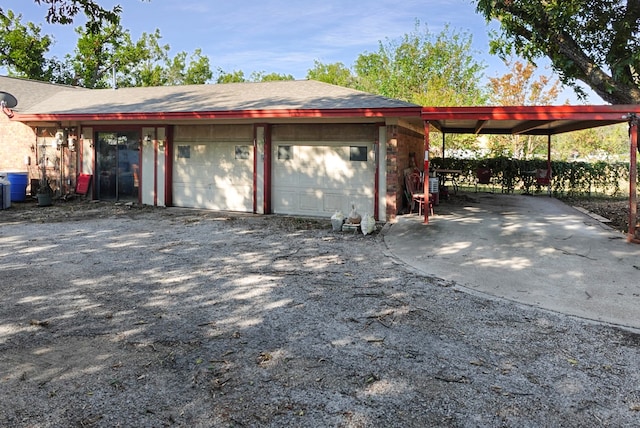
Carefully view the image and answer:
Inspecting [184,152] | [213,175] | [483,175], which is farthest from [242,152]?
[483,175]

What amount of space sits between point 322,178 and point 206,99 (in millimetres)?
4248

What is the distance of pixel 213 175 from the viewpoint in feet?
39.5

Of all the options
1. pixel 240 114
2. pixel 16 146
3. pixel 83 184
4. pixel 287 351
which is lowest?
pixel 287 351

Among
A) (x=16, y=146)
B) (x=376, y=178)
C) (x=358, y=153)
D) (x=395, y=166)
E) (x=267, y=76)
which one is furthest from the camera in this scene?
(x=267, y=76)

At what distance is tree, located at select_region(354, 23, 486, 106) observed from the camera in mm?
29156

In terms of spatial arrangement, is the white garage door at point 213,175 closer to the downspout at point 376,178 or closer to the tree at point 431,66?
the downspout at point 376,178

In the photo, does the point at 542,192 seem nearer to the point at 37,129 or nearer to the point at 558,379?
the point at 558,379

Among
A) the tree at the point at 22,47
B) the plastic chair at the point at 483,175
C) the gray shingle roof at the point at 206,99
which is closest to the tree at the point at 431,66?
the plastic chair at the point at 483,175

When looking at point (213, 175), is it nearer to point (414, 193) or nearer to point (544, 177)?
→ point (414, 193)

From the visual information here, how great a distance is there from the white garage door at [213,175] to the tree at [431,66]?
18012 millimetres

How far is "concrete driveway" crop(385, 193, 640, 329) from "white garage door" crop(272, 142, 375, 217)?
1.28 metres

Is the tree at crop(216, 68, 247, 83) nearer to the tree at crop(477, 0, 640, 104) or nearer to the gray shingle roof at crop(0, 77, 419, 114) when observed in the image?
the gray shingle roof at crop(0, 77, 419, 114)

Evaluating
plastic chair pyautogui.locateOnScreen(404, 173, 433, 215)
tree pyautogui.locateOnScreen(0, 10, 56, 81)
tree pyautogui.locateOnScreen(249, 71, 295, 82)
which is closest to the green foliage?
plastic chair pyautogui.locateOnScreen(404, 173, 433, 215)

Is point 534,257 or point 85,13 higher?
point 85,13
